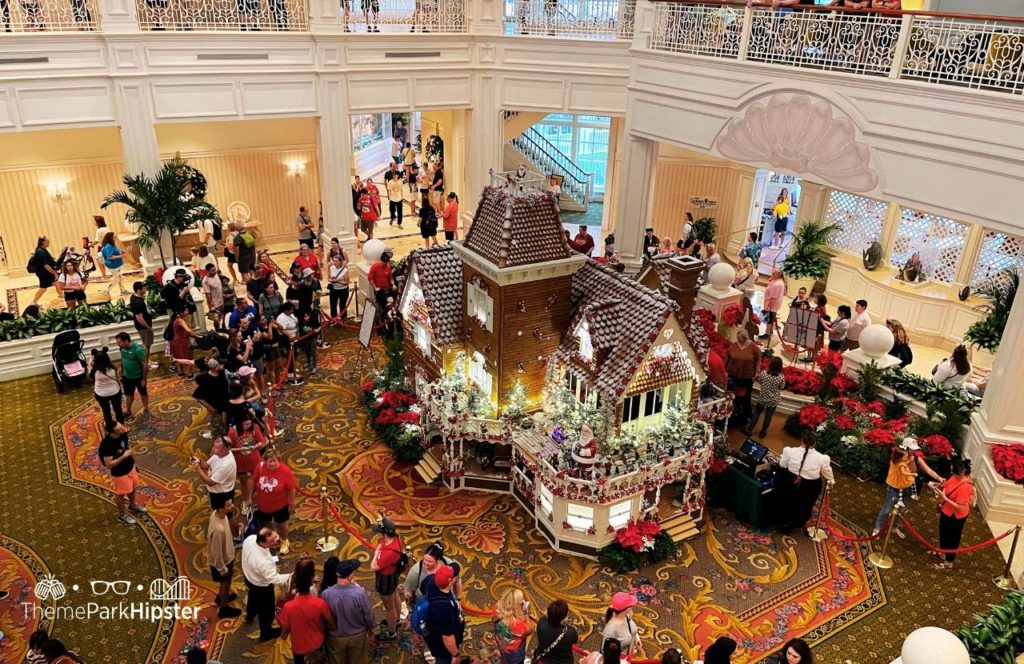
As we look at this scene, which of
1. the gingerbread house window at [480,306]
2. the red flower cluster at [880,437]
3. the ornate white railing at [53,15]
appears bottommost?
the red flower cluster at [880,437]

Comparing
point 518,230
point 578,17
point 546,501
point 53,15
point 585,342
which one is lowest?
point 546,501

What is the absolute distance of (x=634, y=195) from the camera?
1619 cm

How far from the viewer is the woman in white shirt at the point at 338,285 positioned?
47.1 feet

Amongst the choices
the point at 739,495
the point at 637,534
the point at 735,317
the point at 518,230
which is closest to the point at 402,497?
the point at 637,534

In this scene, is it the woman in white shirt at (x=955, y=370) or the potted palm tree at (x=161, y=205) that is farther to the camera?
the potted palm tree at (x=161, y=205)

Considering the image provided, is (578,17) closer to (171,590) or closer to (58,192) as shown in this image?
(58,192)

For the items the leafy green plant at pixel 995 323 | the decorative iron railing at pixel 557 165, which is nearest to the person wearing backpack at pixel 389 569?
the leafy green plant at pixel 995 323

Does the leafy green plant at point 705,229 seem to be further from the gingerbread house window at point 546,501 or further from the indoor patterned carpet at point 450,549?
the gingerbread house window at point 546,501

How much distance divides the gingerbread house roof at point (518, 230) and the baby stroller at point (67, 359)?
7424mm

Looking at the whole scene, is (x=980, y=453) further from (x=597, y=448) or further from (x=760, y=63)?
(x=760, y=63)

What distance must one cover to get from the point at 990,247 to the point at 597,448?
1065cm

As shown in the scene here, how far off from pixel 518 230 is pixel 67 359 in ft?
27.4

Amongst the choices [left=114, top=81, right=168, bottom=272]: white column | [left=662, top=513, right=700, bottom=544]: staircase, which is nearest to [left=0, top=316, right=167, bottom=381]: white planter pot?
[left=114, top=81, right=168, bottom=272]: white column

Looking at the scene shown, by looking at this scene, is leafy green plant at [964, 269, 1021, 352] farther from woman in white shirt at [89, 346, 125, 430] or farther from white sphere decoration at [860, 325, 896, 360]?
woman in white shirt at [89, 346, 125, 430]
